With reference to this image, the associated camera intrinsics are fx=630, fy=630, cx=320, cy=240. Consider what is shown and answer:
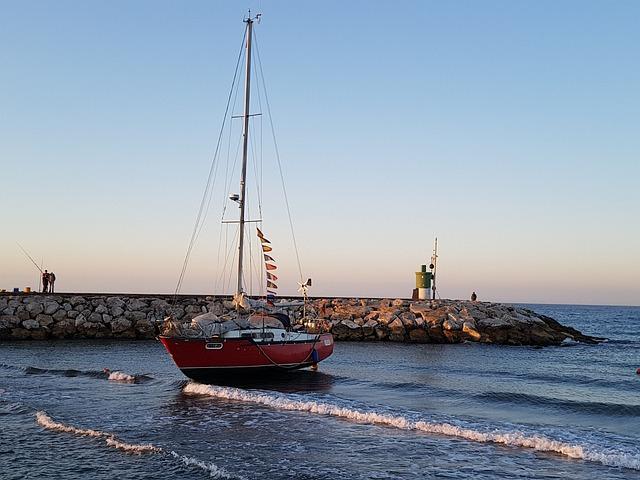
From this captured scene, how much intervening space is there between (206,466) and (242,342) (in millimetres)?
9418

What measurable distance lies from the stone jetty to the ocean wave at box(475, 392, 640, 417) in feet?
46.8

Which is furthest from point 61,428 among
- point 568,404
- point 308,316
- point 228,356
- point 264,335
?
point 308,316

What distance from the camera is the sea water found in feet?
36.6

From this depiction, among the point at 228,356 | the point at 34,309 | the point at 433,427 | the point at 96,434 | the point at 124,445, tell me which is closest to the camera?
the point at 124,445

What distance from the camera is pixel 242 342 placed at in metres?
20.2

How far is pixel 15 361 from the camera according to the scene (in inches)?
969

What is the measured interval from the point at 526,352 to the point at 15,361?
23.8 meters

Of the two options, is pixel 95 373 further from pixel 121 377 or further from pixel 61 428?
pixel 61 428

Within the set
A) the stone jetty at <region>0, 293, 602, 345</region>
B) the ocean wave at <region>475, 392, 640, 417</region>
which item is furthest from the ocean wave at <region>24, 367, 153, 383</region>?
the ocean wave at <region>475, 392, 640, 417</region>

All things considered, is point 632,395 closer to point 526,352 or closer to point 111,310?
point 526,352

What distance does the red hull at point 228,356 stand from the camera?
19.8 metres

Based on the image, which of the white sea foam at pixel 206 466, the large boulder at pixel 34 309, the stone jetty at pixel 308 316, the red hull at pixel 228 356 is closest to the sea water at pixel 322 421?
the white sea foam at pixel 206 466

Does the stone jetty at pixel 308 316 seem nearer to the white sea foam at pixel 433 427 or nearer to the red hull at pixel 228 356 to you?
the red hull at pixel 228 356

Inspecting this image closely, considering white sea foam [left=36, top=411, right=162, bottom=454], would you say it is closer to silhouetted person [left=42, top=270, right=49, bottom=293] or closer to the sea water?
the sea water
